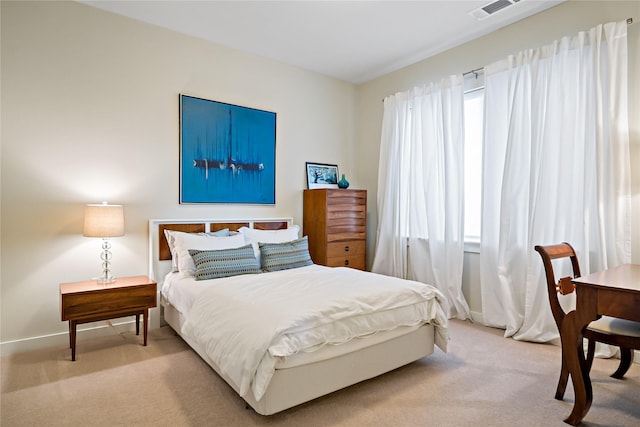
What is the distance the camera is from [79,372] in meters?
2.55

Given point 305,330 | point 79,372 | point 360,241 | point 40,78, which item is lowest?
point 79,372

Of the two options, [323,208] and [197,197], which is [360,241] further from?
[197,197]

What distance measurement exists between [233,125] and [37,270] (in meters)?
2.22

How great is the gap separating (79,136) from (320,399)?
2.91 metres

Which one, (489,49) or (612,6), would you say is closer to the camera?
(612,6)

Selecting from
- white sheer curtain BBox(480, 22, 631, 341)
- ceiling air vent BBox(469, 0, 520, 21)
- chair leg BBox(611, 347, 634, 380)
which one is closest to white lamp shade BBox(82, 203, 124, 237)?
white sheer curtain BBox(480, 22, 631, 341)

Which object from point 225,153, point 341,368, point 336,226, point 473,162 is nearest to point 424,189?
point 473,162

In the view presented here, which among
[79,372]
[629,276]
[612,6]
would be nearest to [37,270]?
[79,372]

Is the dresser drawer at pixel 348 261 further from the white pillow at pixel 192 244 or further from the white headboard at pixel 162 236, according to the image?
the white headboard at pixel 162 236

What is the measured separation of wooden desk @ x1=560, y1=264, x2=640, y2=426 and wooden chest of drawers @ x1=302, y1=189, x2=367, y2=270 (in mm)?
2578

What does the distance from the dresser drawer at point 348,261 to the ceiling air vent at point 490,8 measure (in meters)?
2.82

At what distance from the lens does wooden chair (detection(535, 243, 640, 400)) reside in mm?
1911

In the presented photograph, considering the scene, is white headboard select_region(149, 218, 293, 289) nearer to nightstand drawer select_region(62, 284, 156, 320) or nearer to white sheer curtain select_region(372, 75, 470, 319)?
nightstand drawer select_region(62, 284, 156, 320)

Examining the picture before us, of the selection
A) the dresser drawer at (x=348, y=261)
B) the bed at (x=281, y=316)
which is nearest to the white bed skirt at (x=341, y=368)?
the bed at (x=281, y=316)
